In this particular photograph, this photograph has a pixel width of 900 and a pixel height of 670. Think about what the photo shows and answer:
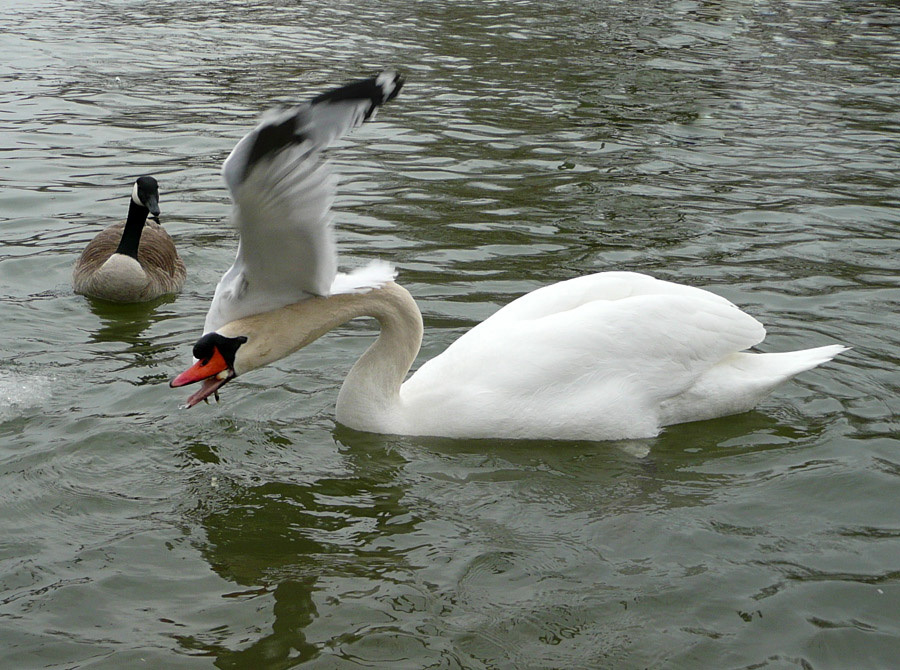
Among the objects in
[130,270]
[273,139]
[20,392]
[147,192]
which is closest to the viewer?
[273,139]

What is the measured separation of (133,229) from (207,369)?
156 inches

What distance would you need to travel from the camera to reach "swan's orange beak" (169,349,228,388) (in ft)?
16.8

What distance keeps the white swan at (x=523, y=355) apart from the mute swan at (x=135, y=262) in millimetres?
2919

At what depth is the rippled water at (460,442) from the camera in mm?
4363

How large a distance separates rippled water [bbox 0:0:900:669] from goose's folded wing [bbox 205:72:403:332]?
0.98m

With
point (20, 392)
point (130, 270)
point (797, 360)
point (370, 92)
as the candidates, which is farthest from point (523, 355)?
point (130, 270)

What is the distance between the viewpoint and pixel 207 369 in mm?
5152

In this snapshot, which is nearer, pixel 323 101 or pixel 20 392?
pixel 323 101

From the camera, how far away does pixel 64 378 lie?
6.66 metres

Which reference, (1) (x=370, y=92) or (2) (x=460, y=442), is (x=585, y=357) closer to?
(2) (x=460, y=442)

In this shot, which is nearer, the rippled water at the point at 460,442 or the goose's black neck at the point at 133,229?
the rippled water at the point at 460,442

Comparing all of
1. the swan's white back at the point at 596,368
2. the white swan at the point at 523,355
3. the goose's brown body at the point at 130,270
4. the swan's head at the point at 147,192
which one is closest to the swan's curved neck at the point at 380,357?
the white swan at the point at 523,355

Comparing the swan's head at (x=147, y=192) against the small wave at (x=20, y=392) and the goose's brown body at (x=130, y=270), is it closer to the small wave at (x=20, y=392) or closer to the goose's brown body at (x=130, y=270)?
the goose's brown body at (x=130, y=270)

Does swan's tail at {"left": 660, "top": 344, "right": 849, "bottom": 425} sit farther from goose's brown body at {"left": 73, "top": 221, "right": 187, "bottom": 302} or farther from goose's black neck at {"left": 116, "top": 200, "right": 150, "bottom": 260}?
goose's black neck at {"left": 116, "top": 200, "right": 150, "bottom": 260}
